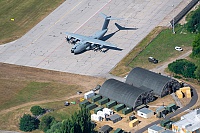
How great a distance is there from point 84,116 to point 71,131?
22.3 feet

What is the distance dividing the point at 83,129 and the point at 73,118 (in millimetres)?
4087

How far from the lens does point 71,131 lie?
19525 cm

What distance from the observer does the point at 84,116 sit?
200 m

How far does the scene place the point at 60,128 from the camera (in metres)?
197

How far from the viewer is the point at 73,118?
199 meters

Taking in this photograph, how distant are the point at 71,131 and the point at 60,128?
3.38m

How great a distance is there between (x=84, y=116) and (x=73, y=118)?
3243 millimetres

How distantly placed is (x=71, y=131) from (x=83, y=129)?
4974mm

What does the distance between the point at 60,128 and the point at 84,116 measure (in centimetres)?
776

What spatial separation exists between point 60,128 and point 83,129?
6628 millimetres

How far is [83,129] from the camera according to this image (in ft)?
653
